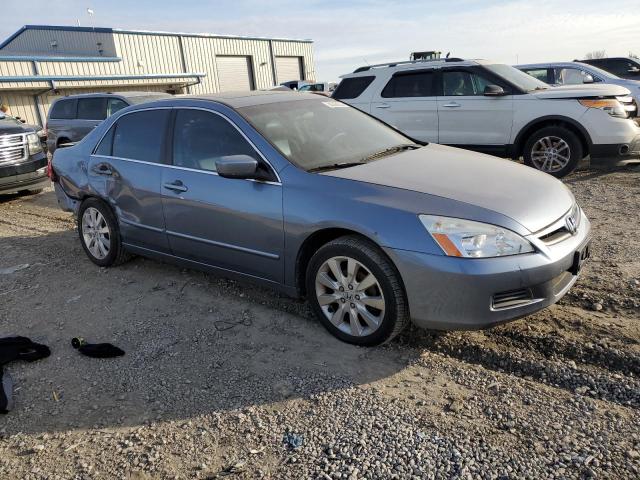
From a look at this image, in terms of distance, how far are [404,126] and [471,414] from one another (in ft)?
23.7

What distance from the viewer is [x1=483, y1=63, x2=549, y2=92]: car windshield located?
8.49 m

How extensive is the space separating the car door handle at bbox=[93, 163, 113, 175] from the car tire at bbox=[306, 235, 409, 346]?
2.52 m

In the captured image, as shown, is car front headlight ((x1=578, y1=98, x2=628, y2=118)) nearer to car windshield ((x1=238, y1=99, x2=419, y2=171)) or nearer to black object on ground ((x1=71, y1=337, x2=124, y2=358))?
car windshield ((x1=238, y1=99, x2=419, y2=171))

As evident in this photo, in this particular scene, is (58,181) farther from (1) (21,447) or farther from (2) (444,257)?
(2) (444,257)

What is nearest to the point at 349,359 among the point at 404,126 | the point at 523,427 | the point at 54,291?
the point at 523,427

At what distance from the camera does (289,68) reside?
124 feet

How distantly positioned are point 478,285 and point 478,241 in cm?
25

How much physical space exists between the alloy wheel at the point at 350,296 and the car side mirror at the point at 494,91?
5989mm

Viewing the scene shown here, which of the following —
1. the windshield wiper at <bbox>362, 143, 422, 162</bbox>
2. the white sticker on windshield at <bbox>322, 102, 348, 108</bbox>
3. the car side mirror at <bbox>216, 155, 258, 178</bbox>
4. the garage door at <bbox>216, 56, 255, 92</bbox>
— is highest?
the garage door at <bbox>216, 56, 255, 92</bbox>

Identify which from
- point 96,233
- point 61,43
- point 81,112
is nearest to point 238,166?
point 96,233

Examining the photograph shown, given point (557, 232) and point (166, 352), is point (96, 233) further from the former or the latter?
point (557, 232)

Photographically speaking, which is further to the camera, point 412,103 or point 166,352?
point 412,103

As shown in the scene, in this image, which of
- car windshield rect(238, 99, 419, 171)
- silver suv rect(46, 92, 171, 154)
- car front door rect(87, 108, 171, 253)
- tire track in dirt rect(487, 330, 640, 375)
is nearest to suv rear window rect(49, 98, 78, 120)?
silver suv rect(46, 92, 171, 154)

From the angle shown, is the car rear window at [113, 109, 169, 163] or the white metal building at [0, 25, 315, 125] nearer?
the car rear window at [113, 109, 169, 163]
